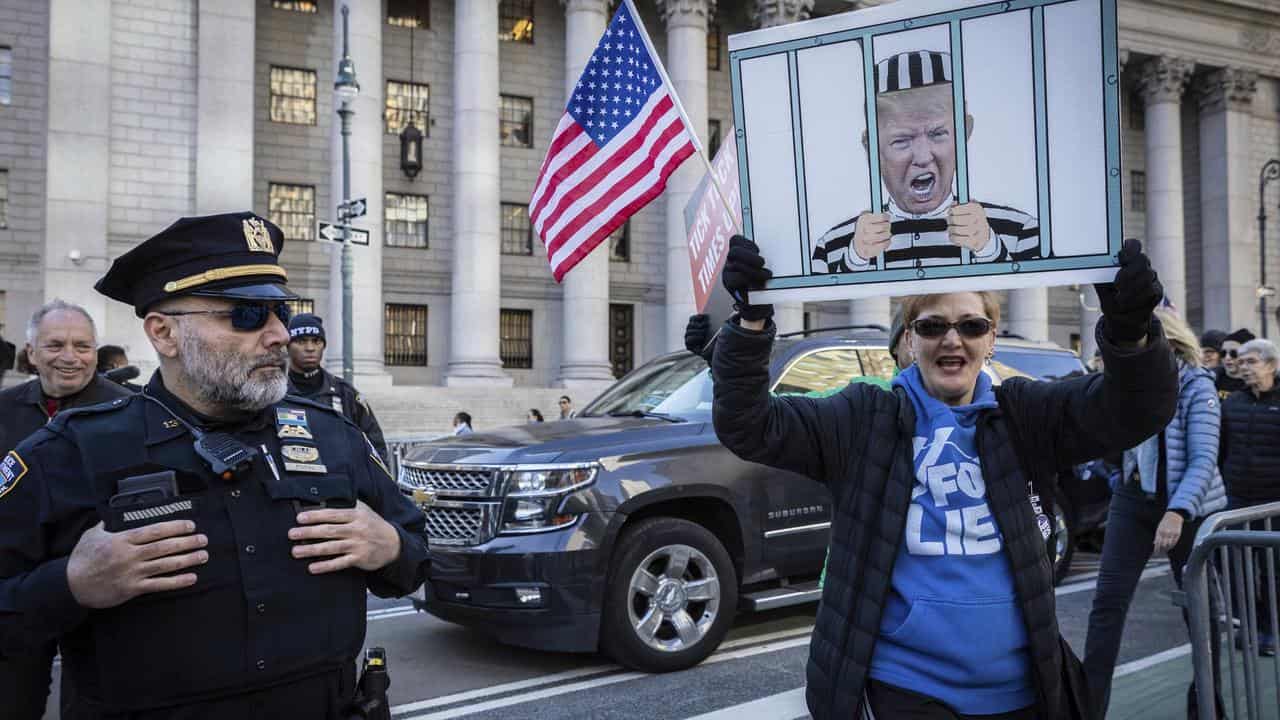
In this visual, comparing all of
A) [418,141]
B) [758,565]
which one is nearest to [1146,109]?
[418,141]

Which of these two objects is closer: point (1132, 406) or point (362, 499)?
point (1132, 406)

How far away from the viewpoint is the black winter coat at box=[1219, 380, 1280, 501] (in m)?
6.38

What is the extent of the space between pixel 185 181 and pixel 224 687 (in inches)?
1010

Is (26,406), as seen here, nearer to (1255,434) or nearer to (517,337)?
(1255,434)

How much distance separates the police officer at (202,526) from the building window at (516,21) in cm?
3009

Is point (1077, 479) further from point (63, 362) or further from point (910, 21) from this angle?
point (63, 362)

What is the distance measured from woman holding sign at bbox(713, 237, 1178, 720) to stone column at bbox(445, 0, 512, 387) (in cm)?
2425

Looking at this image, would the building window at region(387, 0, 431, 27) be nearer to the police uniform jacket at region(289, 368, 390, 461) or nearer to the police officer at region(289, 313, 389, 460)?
the police officer at region(289, 313, 389, 460)

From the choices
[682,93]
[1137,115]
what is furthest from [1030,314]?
[682,93]

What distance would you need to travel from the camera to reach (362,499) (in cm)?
270

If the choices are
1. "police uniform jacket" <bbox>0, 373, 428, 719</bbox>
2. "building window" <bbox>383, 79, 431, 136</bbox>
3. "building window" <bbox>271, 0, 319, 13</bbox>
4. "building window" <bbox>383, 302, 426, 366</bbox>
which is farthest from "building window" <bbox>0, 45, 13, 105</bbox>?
"police uniform jacket" <bbox>0, 373, 428, 719</bbox>

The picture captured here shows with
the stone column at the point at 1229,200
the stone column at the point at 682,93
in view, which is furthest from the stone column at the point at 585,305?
the stone column at the point at 1229,200

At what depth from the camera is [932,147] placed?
2.63m

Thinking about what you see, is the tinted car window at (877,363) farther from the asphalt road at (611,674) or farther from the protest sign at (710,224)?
the asphalt road at (611,674)
